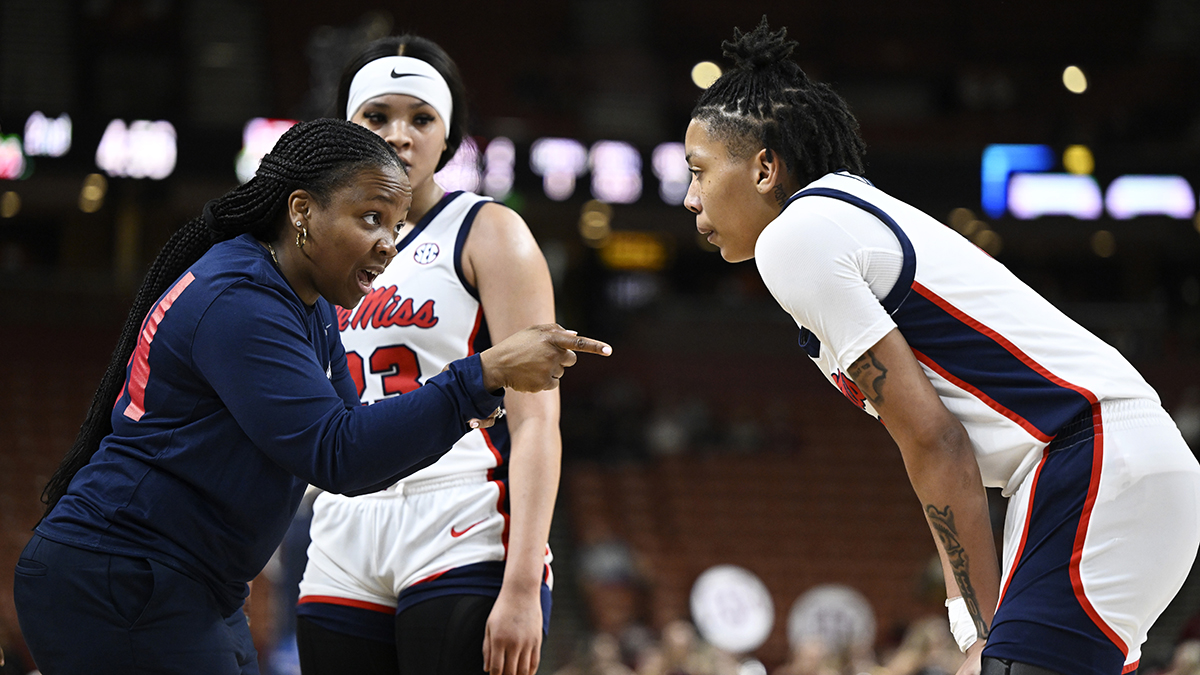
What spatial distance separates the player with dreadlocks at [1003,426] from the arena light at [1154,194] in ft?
48.9

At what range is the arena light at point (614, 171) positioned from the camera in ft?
49.6

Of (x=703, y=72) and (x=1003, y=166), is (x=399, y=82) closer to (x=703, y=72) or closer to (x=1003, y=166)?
(x=1003, y=166)

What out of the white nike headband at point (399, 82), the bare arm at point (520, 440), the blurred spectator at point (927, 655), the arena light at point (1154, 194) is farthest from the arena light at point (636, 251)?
the bare arm at point (520, 440)

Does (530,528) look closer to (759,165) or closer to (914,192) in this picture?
(759,165)

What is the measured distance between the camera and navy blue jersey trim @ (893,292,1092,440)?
1.97 metres

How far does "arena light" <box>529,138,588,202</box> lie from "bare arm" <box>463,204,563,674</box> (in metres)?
12.4

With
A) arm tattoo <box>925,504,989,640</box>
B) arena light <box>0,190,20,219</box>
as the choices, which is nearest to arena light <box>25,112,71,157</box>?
arena light <box>0,190,20,219</box>

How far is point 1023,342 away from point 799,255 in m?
0.43

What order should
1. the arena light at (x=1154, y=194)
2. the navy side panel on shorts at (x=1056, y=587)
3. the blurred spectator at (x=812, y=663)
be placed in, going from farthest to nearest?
1. the arena light at (x=1154, y=194)
2. the blurred spectator at (x=812, y=663)
3. the navy side panel on shorts at (x=1056, y=587)

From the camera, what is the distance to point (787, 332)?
60.2ft

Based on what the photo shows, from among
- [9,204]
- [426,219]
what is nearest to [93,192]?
[9,204]

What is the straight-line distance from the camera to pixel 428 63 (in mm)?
2977

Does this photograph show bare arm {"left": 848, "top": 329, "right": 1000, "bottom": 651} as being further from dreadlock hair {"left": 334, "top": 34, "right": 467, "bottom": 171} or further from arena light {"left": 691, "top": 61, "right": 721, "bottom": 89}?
arena light {"left": 691, "top": 61, "right": 721, "bottom": 89}

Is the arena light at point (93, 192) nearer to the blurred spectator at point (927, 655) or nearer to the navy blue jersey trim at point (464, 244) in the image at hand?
the blurred spectator at point (927, 655)
